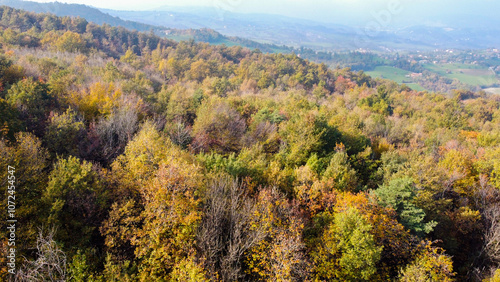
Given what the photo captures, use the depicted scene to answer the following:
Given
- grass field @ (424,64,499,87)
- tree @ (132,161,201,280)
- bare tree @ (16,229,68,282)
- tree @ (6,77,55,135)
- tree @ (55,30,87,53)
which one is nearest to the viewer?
bare tree @ (16,229,68,282)

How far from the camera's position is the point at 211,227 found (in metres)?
15.2

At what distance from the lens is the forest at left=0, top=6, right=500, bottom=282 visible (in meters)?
14.1

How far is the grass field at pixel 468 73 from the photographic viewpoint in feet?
523

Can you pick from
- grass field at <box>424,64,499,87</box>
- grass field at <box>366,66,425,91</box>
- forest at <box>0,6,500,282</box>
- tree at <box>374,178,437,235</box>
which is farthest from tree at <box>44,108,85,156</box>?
grass field at <box>424,64,499,87</box>

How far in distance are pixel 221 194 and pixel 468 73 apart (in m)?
239

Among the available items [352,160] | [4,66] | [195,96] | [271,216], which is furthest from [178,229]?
[4,66]

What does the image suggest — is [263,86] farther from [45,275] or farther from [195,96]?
[45,275]

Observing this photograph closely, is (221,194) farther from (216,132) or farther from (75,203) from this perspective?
(216,132)

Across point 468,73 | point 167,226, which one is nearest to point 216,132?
point 167,226

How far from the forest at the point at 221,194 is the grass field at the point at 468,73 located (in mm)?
167239

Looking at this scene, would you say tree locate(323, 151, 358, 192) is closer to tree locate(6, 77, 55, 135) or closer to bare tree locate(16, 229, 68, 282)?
bare tree locate(16, 229, 68, 282)

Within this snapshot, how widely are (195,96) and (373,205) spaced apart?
31226 millimetres

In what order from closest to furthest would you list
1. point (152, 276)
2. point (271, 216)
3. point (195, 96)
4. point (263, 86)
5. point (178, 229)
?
point (152, 276), point (178, 229), point (271, 216), point (195, 96), point (263, 86)

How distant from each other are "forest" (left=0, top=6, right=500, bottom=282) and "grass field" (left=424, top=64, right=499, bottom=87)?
167m
